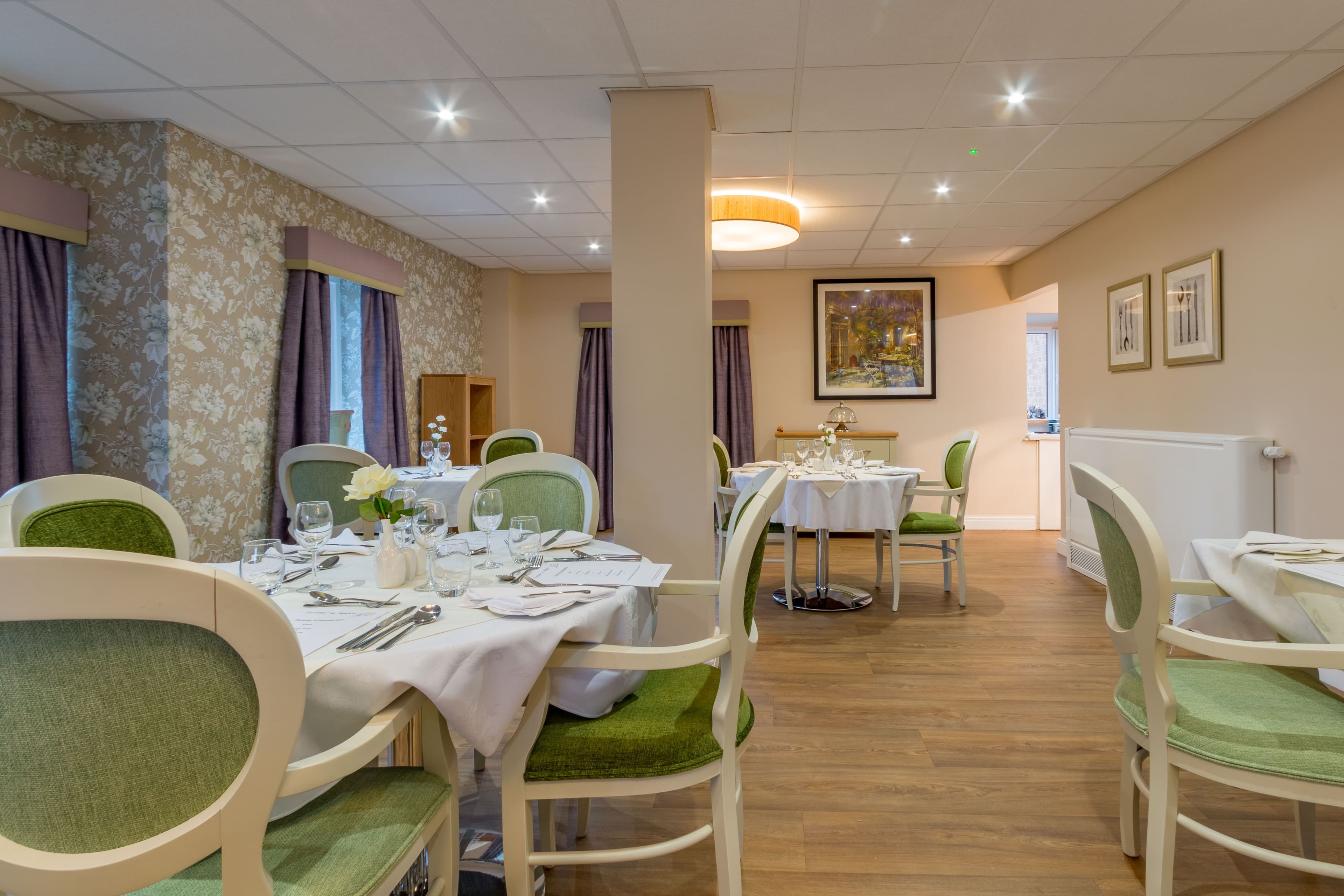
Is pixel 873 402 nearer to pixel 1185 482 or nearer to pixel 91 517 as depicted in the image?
pixel 1185 482

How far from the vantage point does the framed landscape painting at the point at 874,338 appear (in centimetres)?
748

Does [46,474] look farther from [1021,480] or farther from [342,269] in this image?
[1021,480]

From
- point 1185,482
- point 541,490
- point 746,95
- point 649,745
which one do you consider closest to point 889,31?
point 746,95

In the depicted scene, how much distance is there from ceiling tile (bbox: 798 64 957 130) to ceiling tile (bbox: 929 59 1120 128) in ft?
0.27

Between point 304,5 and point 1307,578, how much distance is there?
3.42 m

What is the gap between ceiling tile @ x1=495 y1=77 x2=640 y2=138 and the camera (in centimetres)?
321

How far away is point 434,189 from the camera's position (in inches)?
186

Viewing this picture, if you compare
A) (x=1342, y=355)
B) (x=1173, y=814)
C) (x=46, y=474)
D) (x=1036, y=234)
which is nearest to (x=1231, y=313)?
(x=1342, y=355)

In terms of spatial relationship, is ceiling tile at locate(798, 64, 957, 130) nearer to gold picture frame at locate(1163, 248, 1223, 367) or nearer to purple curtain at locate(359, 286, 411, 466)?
gold picture frame at locate(1163, 248, 1223, 367)

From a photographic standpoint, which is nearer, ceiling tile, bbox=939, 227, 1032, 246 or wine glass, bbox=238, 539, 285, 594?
wine glass, bbox=238, 539, 285, 594

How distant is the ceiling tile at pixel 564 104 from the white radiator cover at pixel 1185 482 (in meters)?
2.76

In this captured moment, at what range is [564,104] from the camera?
3426 millimetres

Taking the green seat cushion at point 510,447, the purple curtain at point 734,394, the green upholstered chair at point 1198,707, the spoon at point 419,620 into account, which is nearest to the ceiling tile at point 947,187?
the purple curtain at point 734,394

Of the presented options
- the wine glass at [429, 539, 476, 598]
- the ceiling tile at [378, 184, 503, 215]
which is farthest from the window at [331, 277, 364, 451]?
the wine glass at [429, 539, 476, 598]
